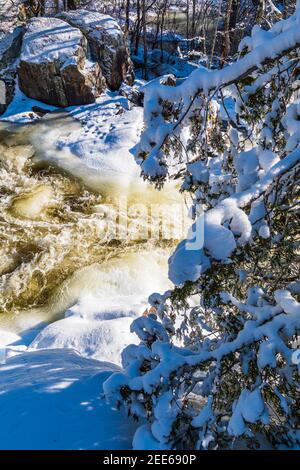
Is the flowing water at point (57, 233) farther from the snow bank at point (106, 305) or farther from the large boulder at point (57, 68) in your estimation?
the large boulder at point (57, 68)

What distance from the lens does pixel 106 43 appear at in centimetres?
1364

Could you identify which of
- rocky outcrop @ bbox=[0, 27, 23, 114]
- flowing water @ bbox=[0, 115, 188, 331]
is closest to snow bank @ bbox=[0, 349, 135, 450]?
flowing water @ bbox=[0, 115, 188, 331]

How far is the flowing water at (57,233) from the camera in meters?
→ 7.29

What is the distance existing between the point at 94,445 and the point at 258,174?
212 cm

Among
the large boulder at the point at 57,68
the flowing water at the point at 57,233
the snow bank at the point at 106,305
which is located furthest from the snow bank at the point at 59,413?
the large boulder at the point at 57,68

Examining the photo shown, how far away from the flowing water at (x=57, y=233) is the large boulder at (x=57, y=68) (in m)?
2.40

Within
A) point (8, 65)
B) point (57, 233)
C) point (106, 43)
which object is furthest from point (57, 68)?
point (57, 233)

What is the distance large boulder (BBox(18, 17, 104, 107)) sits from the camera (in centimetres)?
1262

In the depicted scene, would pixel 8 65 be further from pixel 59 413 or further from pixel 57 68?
pixel 59 413

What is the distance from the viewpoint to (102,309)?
668cm

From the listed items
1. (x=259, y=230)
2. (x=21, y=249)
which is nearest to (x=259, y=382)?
(x=259, y=230)

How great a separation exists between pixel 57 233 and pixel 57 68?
21.4ft
